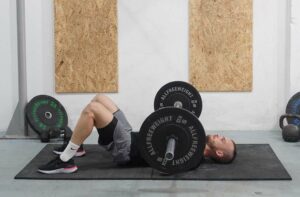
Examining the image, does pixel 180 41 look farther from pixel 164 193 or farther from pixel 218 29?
pixel 164 193

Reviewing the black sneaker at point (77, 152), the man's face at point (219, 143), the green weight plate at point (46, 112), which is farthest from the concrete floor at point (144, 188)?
the green weight plate at point (46, 112)

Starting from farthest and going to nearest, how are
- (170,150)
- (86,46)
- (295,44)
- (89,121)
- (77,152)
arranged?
1. (86,46)
2. (295,44)
3. (77,152)
4. (89,121)
5. (170,150)

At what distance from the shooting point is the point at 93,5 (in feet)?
15.2

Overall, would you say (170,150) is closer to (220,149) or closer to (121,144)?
(121,144)

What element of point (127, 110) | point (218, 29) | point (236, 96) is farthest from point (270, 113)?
point (127, 110)

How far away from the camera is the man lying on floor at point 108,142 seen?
10.3ft

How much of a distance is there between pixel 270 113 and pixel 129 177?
2.04 metres

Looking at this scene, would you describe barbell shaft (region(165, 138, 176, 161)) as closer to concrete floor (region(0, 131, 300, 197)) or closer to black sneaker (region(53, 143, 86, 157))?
concrete floor (region(0, 131, 300, 197))

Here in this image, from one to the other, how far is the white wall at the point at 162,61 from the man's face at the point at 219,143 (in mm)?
1452

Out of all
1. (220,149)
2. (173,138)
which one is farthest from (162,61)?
(173,138)

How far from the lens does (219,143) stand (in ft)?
10.6

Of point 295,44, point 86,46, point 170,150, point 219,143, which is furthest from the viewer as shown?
point 86,46

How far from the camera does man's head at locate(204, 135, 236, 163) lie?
10.6 feet

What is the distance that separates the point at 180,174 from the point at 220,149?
31cm
